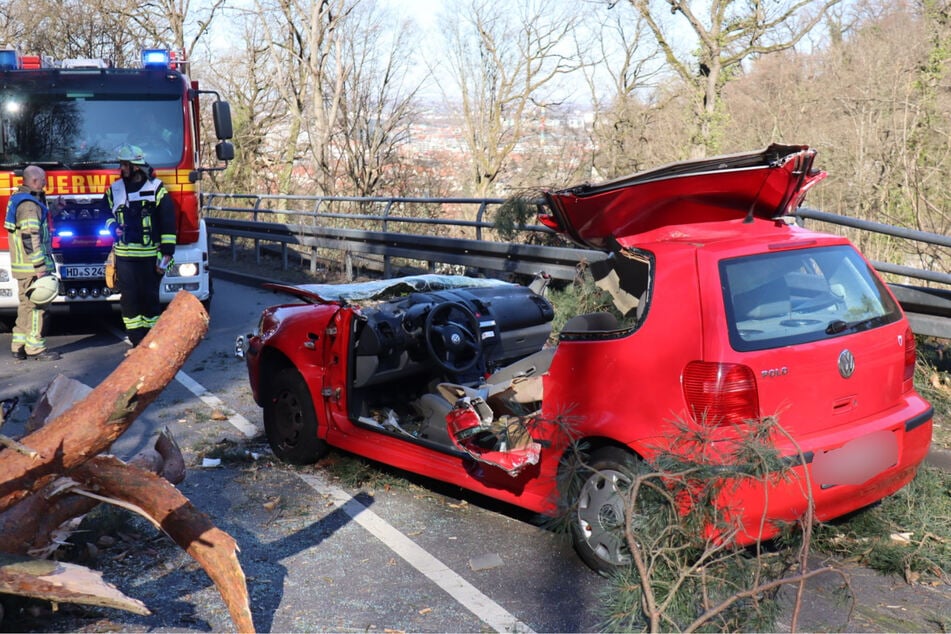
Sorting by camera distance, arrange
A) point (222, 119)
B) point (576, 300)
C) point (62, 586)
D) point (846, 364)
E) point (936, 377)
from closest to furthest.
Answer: point (62, 586), point (846, 364), point (936, 377), point (576, 300), point (222, 119)

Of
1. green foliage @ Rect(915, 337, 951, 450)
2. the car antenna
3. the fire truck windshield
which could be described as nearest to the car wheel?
the car antenna

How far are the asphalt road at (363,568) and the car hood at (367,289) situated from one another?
3.51ft

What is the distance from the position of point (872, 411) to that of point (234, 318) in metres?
9.57

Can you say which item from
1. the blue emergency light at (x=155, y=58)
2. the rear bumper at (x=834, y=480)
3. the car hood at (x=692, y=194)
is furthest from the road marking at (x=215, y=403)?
the blue emergency light at (x=155, y=58)

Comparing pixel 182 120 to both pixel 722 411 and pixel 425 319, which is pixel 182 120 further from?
pixel 722 411

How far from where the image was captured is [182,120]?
11039 mm

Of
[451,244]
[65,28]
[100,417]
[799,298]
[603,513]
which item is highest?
[65,28]

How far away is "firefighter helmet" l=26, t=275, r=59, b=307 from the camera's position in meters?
Result: 9.43

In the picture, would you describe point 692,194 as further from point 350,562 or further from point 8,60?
point 8,60

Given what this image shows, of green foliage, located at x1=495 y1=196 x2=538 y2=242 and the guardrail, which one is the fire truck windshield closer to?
the guardrail

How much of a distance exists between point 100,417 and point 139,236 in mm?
6472

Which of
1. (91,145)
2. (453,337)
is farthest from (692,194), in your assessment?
(91,145)

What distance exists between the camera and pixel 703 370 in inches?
146

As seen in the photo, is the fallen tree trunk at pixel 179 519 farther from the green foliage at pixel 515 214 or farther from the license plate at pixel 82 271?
the license plate at pixel 82 271
